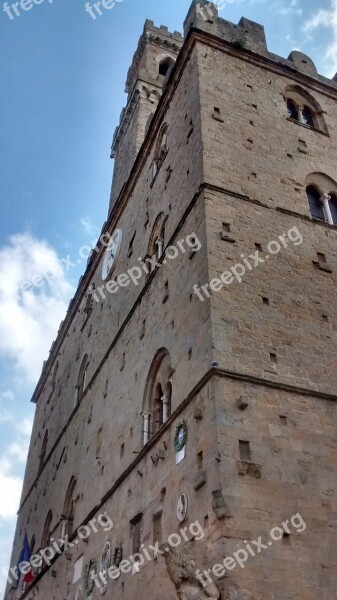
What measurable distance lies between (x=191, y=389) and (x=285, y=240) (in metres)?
3.30

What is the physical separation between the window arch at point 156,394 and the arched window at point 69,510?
4.44 meters

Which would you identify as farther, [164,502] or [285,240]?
[285,240]

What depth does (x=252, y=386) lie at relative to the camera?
7543 millimetres

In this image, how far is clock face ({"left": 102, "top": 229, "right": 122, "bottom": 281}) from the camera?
598 inches

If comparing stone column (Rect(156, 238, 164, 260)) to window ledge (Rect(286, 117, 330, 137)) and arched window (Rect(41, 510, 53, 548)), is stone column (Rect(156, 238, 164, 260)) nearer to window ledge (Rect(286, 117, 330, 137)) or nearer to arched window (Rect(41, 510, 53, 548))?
window ledge (Rect(286, 117, 330, 137))

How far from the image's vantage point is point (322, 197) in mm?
11227

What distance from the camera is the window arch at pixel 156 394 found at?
374 inches

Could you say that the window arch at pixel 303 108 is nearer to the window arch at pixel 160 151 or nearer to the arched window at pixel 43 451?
the window arch at pixel 160 151

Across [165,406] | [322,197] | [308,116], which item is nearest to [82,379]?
[165,406]

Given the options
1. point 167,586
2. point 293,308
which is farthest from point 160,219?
point 167,586

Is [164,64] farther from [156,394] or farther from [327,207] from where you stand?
[156,394]

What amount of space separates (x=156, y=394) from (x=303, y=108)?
7.53 m

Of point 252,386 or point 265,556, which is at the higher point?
point 252,386

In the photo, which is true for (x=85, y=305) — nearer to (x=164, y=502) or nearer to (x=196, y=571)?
(x=164, y=502)
